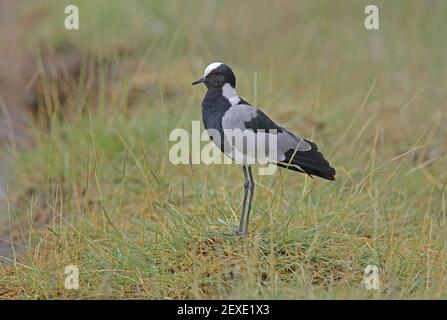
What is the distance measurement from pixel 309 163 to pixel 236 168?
1.31 meters

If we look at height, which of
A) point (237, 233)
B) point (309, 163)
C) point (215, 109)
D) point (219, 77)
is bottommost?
point (237, 233)

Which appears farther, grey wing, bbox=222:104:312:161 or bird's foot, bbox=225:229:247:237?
bird's foot, bbox=225:229:247:237

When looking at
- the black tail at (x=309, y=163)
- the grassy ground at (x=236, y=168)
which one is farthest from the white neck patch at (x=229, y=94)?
the grassy ground at (x=236, y=168)

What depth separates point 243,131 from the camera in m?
3.26

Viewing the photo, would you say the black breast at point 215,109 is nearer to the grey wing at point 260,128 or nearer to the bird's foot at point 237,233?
the grey wing at point 260,128

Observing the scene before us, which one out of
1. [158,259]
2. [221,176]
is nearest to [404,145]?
[221,176]

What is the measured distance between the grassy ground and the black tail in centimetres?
21

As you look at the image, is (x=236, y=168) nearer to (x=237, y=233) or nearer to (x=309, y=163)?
(x=237, y=233)

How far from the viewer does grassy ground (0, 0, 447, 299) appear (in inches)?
130

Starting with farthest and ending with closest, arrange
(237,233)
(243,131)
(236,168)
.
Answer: (236,168) → (237,233) → (243,131)

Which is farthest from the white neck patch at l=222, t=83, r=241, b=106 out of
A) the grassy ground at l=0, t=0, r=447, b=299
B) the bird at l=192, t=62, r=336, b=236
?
the grassy ground at l=0, t=0, r=447, b=299

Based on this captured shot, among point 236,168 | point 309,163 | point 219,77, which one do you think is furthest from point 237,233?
point 236,168

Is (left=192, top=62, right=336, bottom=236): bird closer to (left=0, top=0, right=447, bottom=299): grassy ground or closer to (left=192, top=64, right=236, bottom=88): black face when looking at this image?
(left=192, top=64, right=236, bottom=88): black face

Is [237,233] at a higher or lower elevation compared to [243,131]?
lower
